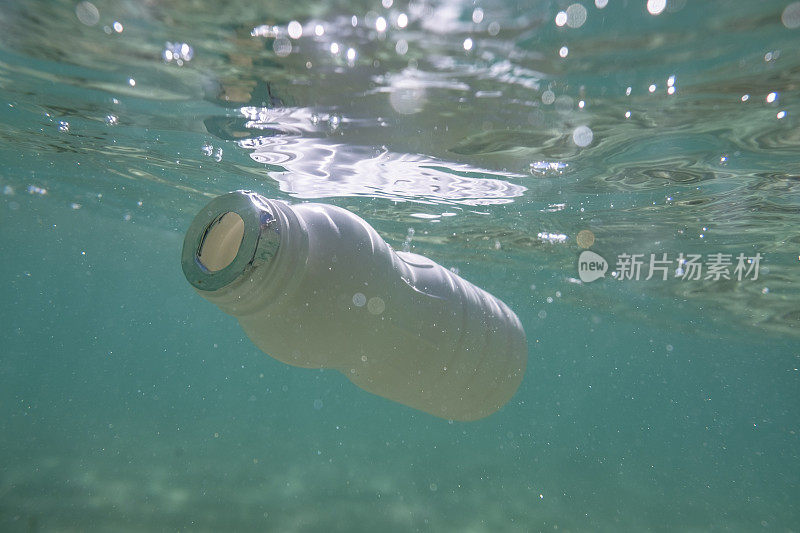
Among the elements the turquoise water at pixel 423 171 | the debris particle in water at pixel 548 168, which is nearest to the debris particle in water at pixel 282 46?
the turquoise water at pixel 423 171

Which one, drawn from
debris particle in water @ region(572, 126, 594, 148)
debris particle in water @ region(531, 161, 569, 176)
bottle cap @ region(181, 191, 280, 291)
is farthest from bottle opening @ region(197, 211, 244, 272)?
debris particle in water @ region(531, 161, 569, 176)

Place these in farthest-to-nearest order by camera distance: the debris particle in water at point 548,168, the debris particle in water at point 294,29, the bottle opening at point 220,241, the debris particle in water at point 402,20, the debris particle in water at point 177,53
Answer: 1. the debris particle in water at point 548,168
2. the debris particle in water at point 177,53
3. the debris particle in water at point 294,29
4. the debris particle in water at point 402,20
5. the bottle opening at point 220,241

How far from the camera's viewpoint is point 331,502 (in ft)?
Result: 43.4

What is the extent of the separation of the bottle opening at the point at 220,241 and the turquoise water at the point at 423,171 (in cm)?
282

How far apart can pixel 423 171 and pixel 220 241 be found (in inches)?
272

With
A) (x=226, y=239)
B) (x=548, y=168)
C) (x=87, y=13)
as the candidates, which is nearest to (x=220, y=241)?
(x=226, y=239)

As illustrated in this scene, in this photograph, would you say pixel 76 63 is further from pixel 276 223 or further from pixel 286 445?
pixel 286 445

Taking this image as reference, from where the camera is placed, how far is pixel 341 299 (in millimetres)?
2852

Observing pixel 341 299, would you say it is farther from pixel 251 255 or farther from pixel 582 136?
pixel 582 136

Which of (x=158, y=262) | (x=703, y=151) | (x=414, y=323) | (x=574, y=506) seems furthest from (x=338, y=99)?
(x=158, y=262)

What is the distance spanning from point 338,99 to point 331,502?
1105cm

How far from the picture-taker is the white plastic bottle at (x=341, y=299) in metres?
2.64

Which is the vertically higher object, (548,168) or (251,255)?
(548,168)

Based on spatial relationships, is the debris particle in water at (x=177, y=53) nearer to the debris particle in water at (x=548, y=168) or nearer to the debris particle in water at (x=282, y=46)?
the debris particle in water at (x=282, y=46)
